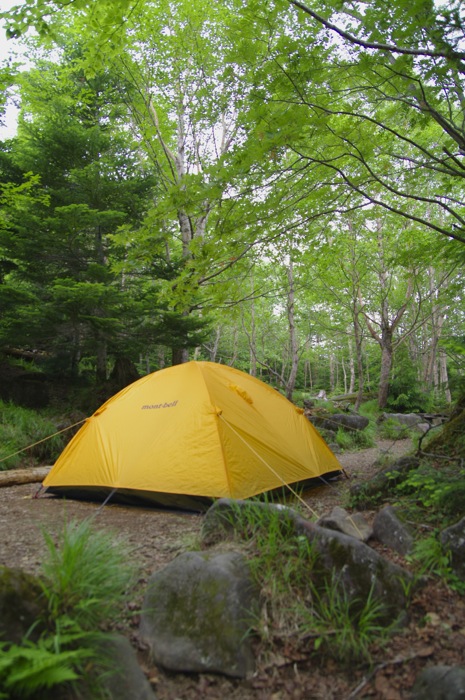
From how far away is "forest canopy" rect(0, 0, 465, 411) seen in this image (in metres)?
3.73

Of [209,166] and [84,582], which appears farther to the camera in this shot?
[209,166]

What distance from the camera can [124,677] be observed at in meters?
1.87

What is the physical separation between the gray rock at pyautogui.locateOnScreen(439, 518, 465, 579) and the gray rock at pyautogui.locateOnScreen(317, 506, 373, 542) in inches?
24.1

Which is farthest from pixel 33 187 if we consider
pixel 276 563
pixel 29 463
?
pixel 276 563

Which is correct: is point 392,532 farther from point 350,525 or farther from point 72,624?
point 72,624

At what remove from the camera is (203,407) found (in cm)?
468

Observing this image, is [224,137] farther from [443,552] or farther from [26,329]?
[443,552]

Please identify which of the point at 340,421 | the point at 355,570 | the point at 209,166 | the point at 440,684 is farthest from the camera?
the point at 340,421

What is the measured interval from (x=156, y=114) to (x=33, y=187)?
363 cm

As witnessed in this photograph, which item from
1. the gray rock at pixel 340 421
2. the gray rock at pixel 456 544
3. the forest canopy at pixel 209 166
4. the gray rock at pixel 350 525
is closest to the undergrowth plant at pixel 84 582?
the gray rock at pixel 350 525

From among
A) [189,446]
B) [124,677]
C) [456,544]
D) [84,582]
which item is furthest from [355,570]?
[189,446]

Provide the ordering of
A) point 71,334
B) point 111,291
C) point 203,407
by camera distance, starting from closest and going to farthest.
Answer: point 203,407 → point 111,291 → point 71,334

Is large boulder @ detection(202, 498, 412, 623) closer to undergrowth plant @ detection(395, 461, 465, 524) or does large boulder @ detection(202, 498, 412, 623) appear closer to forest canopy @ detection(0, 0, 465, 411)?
undergrowth plant @ detection(395, 461, 465, 524)

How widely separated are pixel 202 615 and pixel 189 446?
2.26m
